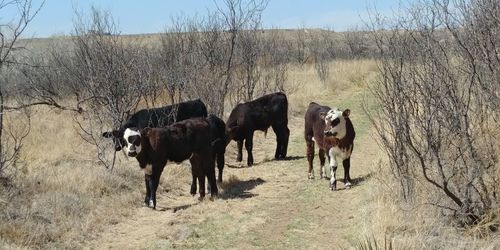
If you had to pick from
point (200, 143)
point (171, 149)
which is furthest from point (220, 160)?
point (171, 149)

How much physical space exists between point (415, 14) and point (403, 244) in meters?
2.92

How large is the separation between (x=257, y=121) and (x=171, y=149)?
3601 millimetres

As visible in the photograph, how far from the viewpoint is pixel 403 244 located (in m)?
5.67

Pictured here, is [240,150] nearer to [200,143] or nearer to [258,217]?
[200,143]

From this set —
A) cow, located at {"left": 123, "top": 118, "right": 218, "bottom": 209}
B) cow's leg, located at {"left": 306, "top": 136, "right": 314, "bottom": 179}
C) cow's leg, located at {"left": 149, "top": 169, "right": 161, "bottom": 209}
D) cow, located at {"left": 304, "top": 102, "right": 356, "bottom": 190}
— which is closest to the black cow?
cow, located at {"left": 123, "top": 118, "right": 218, "bottom": 209}

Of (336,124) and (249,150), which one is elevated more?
(336,124)

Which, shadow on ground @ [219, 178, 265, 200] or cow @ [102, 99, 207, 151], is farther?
cow @ [102, 99, 207, 151]

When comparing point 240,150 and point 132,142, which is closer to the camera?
point 132,142

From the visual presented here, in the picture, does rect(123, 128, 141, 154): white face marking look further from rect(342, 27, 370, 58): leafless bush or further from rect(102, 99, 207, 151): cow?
rect(342, 27, 370, 58): leafless bush

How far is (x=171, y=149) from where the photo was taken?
887 cm

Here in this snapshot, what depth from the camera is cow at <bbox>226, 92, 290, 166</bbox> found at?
11945 millimetres

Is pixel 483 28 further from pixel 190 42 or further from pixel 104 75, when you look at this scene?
pixel 190 42

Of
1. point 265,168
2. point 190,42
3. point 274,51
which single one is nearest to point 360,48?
point 274,51

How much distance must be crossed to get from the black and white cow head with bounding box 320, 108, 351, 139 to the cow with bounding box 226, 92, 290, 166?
10.5 ft
